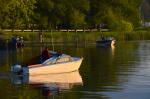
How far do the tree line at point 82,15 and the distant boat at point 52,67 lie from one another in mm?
49300

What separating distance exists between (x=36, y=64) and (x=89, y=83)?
6248 millimetres

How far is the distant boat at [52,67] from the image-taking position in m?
44.3

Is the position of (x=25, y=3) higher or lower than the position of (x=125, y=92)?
higher

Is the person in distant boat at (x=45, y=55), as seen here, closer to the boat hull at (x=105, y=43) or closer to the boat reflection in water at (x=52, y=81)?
the boat reflection in water at (x=52, y=81)

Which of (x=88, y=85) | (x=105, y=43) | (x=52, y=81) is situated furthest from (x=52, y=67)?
(x=105, y=43)

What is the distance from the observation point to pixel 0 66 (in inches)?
2163

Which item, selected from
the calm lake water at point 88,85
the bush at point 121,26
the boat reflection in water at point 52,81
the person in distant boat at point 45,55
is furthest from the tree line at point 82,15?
the boat reflection in water at point 52,81

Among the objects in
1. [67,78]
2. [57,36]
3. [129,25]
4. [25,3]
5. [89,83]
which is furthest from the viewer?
[129,25]

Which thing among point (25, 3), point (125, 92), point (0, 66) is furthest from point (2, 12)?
point (125, 92)

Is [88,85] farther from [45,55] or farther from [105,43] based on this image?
[105,43]

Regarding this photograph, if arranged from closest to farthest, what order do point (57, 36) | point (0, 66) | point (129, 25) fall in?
point (0, 66)
point (57, 36)
point (129, 25)

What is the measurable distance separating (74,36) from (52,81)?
Answer: 241 feet

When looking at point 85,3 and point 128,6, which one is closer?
point 85,3

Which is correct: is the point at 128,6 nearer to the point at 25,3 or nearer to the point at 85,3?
the point at 85,3
